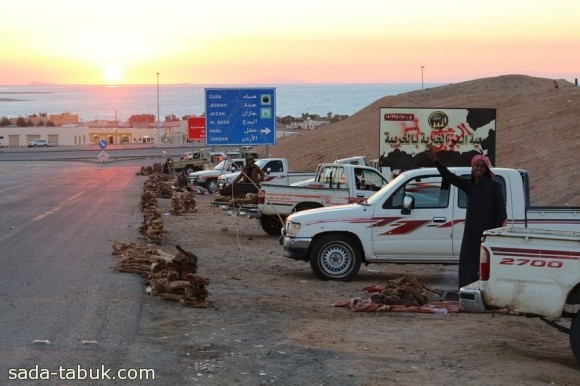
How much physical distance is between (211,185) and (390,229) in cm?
2820

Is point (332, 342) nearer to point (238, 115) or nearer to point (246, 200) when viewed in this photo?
point (246, 200)

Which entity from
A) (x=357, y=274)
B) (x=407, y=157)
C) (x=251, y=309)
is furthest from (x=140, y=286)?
(x=407, y=157)

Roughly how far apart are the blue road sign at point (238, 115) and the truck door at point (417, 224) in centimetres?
1547

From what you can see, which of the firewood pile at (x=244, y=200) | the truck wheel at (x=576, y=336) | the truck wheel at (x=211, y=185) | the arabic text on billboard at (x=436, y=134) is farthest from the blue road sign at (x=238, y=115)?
the truck wheel at (x=576, y=336)

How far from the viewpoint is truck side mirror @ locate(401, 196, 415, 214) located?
13.4 meters

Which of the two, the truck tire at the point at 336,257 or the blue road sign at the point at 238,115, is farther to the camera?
the blue road sign at the point at 238,115

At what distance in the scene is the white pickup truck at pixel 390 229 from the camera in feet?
45.4

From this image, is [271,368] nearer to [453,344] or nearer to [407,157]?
[453,344]

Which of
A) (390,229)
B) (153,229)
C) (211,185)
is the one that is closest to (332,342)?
(390,229)

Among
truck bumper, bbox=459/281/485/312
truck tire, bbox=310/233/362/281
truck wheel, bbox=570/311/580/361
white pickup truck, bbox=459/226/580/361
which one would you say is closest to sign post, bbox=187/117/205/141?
truck tire, bbox=310/233/362/281

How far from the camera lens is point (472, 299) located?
8.67 meters

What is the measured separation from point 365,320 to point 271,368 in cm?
284

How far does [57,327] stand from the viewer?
9477 millimetres

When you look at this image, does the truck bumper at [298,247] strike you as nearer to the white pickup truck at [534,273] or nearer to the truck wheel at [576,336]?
the white pickup truck at [534,273]
